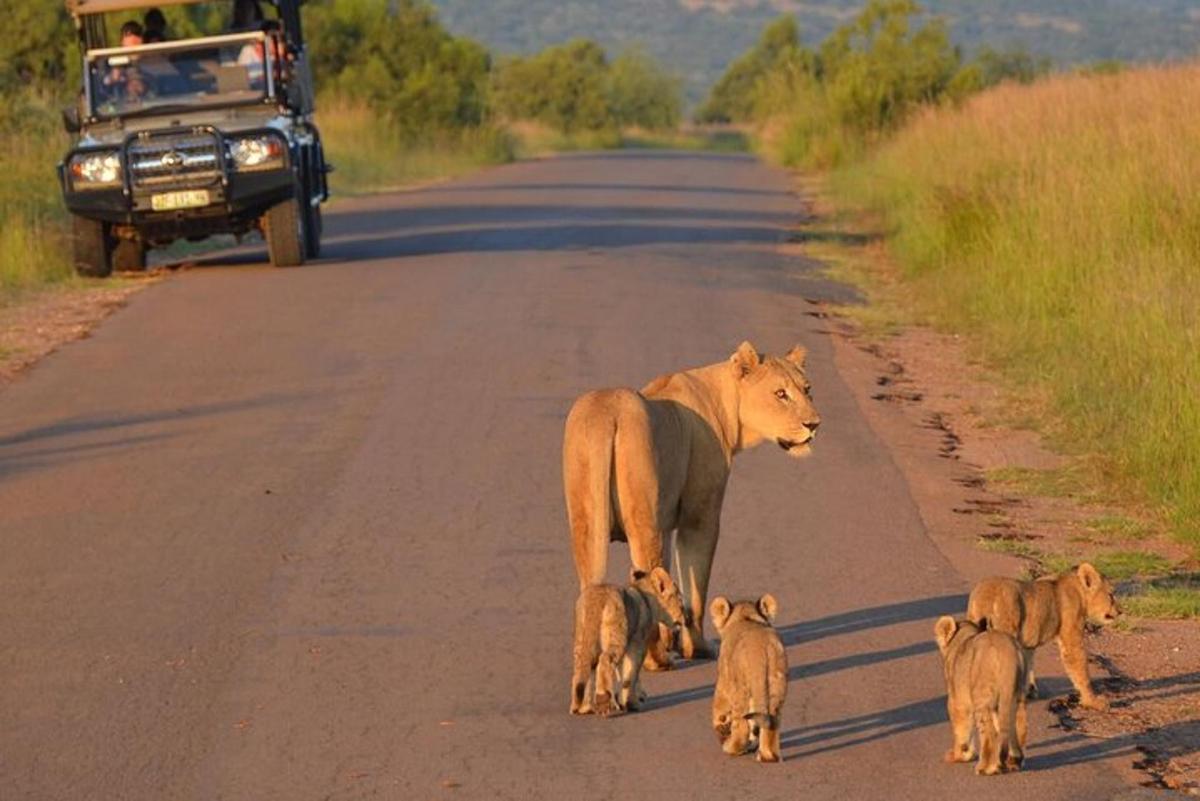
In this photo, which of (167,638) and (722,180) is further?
(722,180)

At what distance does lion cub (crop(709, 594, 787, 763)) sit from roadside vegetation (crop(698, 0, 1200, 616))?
2488 mm

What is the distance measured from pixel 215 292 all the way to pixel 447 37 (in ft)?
123

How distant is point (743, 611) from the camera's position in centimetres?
675

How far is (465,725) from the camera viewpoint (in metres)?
7.03

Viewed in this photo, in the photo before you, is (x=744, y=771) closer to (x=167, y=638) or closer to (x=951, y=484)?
(x=167, y=638)

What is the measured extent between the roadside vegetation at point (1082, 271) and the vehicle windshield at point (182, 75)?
18.7 feet

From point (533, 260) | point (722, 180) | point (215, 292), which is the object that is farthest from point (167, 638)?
point (722, 180)

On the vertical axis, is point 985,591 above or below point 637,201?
above

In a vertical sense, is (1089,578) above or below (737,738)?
above

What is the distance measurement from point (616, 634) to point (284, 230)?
14060mm

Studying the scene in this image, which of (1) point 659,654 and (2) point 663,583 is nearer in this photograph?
(2) point 663,583

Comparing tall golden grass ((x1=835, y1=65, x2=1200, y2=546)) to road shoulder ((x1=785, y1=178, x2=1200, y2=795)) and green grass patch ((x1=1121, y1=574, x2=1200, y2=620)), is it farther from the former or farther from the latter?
green grass patch ((x1=1121, y1=574, x2=1200, y2=620))

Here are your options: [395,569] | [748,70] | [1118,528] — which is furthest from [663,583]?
[748,70]

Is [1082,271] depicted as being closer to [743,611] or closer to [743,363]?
[743,363]
